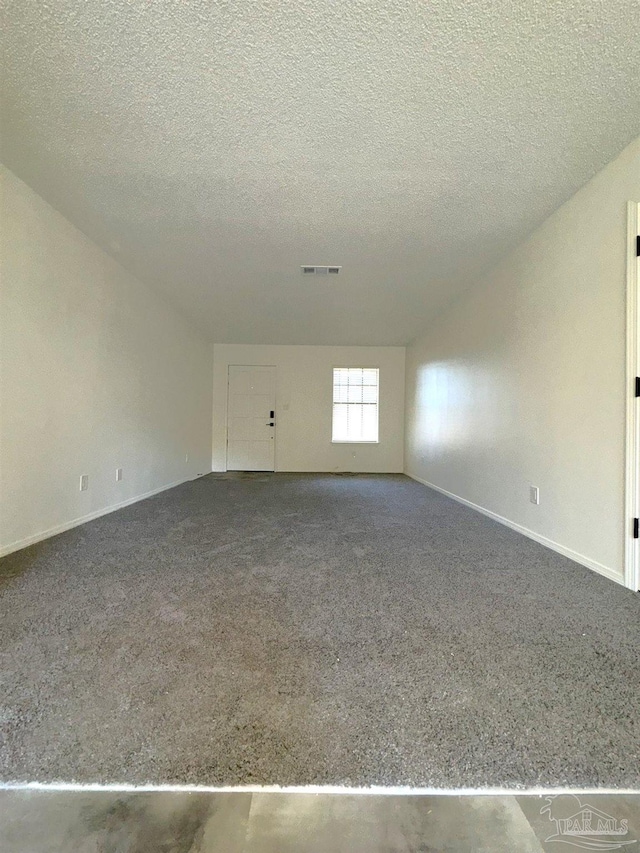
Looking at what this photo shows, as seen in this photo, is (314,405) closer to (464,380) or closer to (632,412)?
(464,380)

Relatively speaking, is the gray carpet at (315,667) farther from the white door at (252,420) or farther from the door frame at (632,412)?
the white door at (252,420)

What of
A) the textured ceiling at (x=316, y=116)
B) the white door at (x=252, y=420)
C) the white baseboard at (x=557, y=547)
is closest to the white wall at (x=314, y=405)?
the white door at (x=252, y=420)

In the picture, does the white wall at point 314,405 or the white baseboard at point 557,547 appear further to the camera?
the white wall at point 314,405

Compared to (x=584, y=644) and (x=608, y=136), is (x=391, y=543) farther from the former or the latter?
(x=608, y=136)

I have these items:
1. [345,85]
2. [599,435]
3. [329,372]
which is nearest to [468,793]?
[599,435]

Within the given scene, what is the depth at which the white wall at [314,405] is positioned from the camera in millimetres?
6566

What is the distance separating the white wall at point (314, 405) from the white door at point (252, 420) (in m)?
0.11

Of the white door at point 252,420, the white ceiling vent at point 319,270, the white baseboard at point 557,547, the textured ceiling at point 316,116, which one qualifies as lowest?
the white baseboard at point 557,547

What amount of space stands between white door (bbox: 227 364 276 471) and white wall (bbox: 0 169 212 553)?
2.26m

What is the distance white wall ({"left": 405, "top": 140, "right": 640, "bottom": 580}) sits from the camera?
1954 mm

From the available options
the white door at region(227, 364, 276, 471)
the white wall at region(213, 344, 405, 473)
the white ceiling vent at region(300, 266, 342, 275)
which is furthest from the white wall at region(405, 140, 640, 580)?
the white door at region(227, 364, 276, 471)

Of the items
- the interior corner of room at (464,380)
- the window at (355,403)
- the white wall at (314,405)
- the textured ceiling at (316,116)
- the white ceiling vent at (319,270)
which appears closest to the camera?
the textured ceiling at (316,116)

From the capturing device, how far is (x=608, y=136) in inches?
70.7

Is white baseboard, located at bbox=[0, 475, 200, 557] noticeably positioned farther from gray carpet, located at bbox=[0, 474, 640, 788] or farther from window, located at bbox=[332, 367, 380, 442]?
window, located at bbox=[332, 367, 380, 442]
